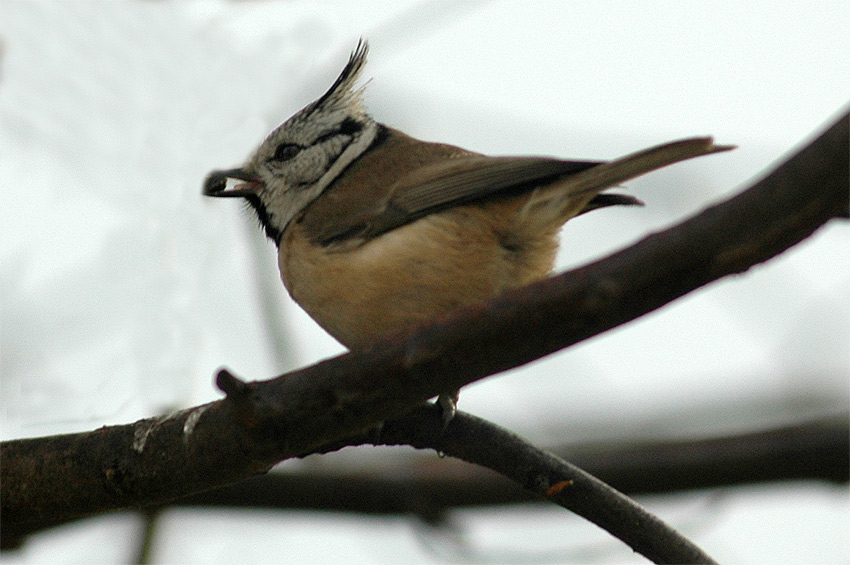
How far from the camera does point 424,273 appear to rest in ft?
11.7

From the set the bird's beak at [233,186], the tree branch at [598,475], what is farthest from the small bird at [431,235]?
the tree branch at [598,475]

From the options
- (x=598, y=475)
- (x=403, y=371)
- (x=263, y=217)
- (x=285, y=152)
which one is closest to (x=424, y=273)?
(x=403, y=371)

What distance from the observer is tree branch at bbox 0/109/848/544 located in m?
2.11

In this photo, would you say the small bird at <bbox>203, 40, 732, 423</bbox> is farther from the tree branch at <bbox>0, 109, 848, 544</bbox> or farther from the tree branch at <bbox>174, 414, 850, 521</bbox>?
the tree branch at <bbox>174, 414, 850, 521</bbox>

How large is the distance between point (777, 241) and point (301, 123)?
10.4 ft

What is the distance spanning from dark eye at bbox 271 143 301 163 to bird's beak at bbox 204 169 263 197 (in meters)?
0.15

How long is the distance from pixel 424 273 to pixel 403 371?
43.6 inches

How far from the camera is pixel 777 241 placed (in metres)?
2.12

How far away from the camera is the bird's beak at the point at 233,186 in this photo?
4727mm

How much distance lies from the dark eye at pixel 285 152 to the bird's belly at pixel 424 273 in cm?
126

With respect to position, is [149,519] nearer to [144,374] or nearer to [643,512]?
[144,374]

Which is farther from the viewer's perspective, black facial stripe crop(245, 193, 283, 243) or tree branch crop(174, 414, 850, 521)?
black facial stripe crop(245, 193, 283, 243)

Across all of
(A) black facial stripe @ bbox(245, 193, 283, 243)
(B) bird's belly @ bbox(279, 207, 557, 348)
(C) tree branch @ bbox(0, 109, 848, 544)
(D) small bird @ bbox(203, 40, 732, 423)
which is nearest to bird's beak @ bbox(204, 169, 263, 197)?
(A) black facial stripe @ bbox(245, 193, 283, 243)

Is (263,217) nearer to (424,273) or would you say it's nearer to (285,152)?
(285,152)
